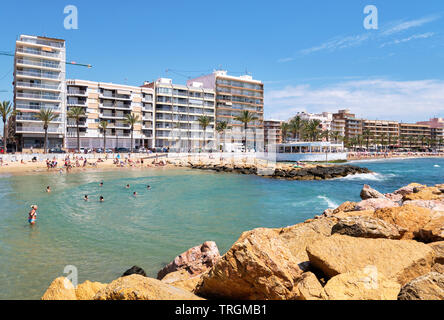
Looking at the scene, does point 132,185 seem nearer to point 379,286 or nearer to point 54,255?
point 54,255

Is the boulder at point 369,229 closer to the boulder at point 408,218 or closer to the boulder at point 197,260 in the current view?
the boulder at point 408,218

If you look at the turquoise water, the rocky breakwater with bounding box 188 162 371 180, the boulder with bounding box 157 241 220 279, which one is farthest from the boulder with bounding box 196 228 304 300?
the rocky breakwater with bounding box 188 162 371 180

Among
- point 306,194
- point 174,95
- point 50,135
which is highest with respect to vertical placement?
point 174,95

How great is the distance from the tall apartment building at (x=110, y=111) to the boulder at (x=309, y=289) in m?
80.0

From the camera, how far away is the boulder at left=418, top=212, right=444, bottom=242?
7.02 metres

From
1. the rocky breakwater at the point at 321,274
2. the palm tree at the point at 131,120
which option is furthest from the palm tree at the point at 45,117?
the rocky breakwater at the point at 321,274

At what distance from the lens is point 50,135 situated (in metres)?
71.3

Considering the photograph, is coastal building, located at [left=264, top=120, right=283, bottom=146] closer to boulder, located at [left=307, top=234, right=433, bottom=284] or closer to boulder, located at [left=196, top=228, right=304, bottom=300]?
boulder, located at [left=307, top=234, right=433, bottom=284]

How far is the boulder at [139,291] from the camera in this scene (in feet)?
15.5

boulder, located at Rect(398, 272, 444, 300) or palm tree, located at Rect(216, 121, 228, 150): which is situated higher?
palm tree, located at Rect(216, 121, 228, 150)

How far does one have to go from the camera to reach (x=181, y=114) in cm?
9356

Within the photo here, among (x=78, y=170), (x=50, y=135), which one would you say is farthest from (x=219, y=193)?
(x=50, y=135)

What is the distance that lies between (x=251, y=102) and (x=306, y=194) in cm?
8045

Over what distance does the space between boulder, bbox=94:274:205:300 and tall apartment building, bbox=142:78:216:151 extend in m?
82.2
